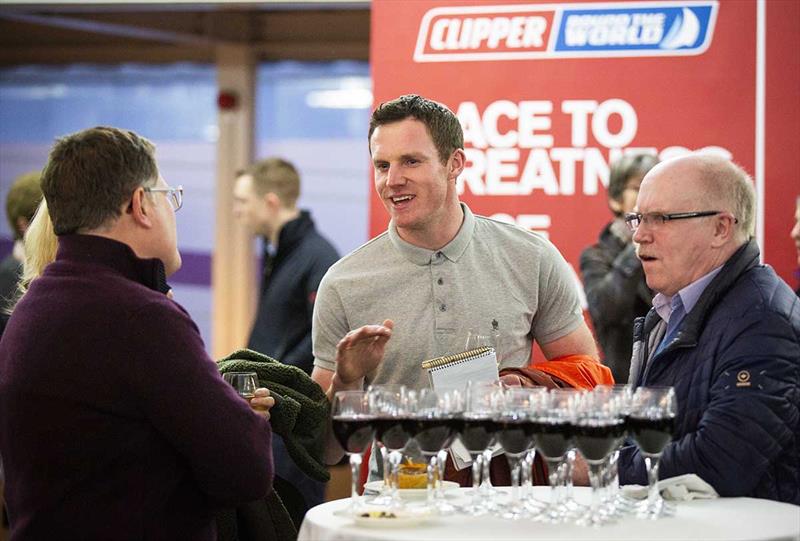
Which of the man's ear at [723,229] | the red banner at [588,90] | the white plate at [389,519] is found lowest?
the white plate at [389,519]

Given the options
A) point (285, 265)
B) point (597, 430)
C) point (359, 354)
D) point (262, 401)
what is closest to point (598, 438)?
point (597, 430)

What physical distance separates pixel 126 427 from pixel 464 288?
1359 mm

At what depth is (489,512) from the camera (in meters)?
2.64

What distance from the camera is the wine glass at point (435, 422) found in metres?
2.64

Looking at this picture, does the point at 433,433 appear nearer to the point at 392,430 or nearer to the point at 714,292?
the point at 392,430

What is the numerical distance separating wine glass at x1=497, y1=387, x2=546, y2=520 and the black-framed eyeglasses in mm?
640

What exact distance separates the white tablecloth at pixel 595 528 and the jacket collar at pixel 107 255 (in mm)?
615

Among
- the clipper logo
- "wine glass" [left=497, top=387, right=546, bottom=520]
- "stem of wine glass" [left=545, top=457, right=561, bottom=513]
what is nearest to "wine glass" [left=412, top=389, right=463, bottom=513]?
"wine glass" [left=497, top=387, right=546, bottom=520]

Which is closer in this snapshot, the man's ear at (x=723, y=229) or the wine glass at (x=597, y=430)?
the wine glass at (x=597, y=430)

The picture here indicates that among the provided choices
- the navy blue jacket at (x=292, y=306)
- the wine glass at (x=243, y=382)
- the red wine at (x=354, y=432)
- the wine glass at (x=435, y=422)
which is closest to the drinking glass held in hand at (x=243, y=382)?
the wine glass at (x=243, y=382)

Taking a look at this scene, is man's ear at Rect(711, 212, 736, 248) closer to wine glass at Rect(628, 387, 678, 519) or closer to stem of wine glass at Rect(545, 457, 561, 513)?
wine glass at Rect(628, 387, 678, 519)

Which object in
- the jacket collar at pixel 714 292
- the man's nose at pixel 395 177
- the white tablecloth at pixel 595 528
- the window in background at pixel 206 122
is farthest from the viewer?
the window in background at pixel 206 122

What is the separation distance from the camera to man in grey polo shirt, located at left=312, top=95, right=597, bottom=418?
3.56m

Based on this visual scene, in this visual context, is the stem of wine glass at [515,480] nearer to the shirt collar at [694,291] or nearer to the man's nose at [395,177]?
the shirt collar at [694,291]
